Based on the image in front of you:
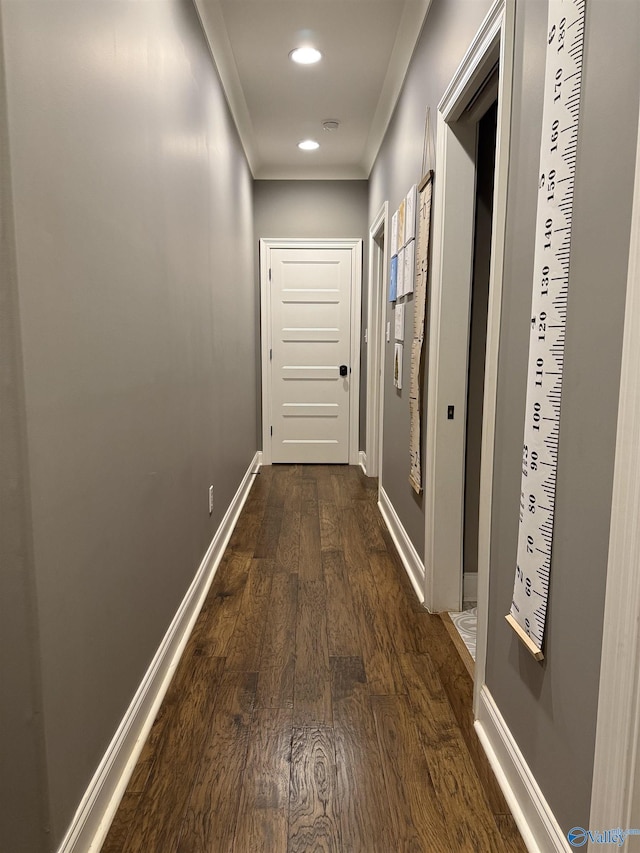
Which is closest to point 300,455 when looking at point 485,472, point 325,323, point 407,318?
point 325,323

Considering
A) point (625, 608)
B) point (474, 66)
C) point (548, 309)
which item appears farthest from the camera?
point (474, 66)

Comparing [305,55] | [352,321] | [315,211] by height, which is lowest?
[352,321]

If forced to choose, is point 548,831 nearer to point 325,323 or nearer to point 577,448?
point 577,448

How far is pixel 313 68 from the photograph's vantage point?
11.7 ft

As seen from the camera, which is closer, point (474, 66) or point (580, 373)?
point (580, 373)

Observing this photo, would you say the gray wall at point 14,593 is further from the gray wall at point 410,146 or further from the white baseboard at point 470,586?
the white baseboard at point 470,586

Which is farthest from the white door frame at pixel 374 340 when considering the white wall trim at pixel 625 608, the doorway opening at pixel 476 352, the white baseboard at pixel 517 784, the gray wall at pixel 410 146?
the white wall trim at pixel 625 608

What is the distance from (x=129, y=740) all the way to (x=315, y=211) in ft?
16.1

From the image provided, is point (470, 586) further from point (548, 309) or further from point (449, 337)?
point (548, 309)

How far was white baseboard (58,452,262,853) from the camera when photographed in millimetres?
1377

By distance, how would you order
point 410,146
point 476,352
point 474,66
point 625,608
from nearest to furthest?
1. point 625,608
2. point 474,66
3. point 476,352
4. point 410,146

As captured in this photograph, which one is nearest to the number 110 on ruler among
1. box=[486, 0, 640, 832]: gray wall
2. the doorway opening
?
box=[486, 0, 640, 832]: gray wall

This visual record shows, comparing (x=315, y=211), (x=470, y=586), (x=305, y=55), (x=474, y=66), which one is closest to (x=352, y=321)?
(x=315, y=211)

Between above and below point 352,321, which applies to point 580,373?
below
